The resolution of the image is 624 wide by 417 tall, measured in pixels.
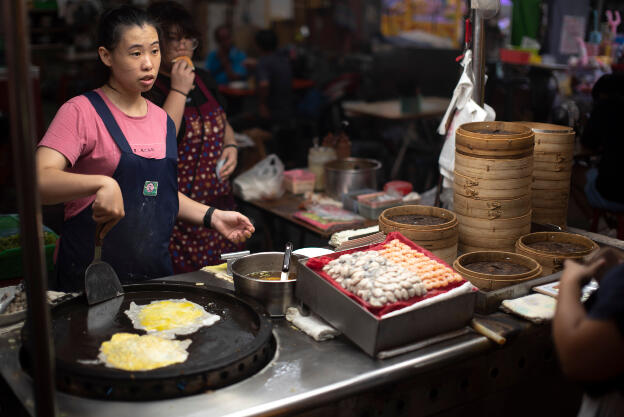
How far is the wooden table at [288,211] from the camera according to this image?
374 centimetres

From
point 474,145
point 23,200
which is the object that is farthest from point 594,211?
point 23,200

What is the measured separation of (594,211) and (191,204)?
3.55 m

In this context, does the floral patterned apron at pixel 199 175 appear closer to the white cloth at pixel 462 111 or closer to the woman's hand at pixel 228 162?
the woman's hand at pixel 228 162

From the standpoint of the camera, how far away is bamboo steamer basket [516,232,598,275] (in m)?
2.46

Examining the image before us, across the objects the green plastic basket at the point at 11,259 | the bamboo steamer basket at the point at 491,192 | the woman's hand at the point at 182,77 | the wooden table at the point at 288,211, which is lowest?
the green plastic basket at the point at 11,259

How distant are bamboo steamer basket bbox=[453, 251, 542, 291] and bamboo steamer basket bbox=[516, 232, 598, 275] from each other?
6 cm

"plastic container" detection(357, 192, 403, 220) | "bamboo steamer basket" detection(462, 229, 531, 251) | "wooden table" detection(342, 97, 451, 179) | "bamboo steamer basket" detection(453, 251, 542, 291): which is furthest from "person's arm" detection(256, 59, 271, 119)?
"bamboo steamer basket" detection(453, 251, 542, 291)

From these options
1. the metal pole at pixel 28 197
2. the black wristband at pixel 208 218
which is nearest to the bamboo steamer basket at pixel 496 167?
the black wristband at pixel 208 218

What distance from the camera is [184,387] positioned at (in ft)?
5.60

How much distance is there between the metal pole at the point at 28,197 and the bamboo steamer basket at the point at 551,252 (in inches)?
72.7

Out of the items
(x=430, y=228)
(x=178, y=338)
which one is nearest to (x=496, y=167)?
(x=430, y=228)

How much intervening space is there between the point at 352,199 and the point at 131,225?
5.87 feet

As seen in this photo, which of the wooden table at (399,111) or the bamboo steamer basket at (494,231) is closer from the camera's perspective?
the bamboo steamer basket at (494,231)

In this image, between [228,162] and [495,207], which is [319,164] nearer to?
[228,162]
